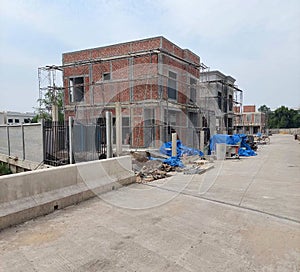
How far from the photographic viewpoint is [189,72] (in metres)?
19.2

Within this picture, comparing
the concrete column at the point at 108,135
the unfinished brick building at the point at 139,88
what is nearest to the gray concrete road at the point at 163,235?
the concrete column at the point at 108,135

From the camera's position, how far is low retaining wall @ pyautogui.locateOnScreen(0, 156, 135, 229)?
4.07 metres

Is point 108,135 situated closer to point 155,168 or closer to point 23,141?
point 155,168

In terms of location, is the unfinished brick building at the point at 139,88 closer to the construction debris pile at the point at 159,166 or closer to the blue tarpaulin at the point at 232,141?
the blue tarpaulin at the point at 232,141

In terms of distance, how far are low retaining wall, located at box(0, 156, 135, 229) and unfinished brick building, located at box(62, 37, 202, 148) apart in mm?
8908

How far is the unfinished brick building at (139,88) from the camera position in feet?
50.8

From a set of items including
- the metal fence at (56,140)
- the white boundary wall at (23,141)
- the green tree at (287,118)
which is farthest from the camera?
the green tree at (287,118)

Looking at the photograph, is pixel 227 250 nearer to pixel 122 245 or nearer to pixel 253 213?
pixel 122 245

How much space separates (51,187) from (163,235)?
2482 millimetres

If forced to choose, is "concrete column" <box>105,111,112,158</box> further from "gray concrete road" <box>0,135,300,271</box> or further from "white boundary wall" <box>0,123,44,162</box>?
"white boundary wall" <box>0,123,44,162</box>

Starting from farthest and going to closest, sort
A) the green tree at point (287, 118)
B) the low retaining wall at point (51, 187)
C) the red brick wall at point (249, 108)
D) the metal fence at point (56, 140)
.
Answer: the green tree at point (287, 118) → the red brick wall at point (249, 108) → the metal fence at point (56, 140) → the low retaining wall at point (51, 187)

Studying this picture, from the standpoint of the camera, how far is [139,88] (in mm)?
16141

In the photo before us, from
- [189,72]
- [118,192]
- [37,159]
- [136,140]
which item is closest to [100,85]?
[136,140]

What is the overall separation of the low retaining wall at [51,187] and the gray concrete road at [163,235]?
0.20 m
